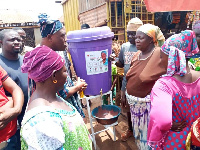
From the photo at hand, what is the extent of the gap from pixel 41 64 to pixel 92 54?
129 cm

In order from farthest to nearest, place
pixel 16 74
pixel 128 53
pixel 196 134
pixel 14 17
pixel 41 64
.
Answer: pixel 14 17, pixel 128 53, pixel 16 74, pixel 196 134, pixel 41 64

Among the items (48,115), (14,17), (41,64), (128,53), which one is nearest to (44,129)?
(48,115)

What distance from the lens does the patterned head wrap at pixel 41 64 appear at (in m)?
1.01

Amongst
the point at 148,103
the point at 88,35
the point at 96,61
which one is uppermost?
the point at 88,35

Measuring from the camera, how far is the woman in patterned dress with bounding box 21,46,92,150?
0.85 meters

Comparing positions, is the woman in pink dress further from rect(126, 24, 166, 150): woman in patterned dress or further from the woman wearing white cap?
the woman wearing white cap

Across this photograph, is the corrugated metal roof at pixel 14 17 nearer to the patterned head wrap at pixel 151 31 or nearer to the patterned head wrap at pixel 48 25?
the patterned head wrap at pixel 48 25

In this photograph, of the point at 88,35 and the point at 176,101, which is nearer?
the point at 176,101

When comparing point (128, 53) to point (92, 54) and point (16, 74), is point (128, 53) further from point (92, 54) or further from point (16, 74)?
point (16, 74)

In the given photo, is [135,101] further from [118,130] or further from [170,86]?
[118,130]

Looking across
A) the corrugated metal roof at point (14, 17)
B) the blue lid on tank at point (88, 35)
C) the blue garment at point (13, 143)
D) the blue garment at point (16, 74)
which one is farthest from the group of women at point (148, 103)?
the corrugated metal roof at point (14, 17)

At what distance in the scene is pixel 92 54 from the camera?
2.26 metres

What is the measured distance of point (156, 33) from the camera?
85.4 inches

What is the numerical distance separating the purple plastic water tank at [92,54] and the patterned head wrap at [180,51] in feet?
3.31
